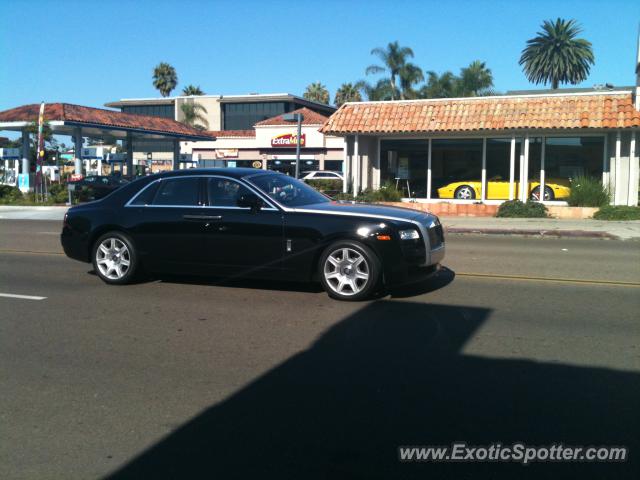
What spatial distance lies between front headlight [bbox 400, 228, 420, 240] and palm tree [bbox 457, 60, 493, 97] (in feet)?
164

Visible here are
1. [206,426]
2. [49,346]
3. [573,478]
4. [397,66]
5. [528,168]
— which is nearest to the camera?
[573,478]

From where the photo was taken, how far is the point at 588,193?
20.7 m

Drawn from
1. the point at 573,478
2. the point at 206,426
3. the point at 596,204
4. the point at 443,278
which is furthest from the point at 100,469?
the point at 596,204

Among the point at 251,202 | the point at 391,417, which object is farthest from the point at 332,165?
the point at 391,417

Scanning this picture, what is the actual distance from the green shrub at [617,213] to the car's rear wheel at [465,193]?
4470 millimetres

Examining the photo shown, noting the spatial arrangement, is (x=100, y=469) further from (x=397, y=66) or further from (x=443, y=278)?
(x=397, y=66)

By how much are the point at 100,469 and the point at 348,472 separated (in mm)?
1446

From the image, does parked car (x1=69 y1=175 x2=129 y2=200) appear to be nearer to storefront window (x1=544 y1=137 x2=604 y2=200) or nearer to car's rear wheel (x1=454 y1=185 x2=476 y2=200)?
car's rear wheel (x1=454 y1=185 x2=476 y2=200)

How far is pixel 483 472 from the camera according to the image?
373 centimetres

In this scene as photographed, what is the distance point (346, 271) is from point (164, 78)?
80510mm

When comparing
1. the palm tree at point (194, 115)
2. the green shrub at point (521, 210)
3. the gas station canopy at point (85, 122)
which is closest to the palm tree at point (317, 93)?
the palm tree at point (194, 115)

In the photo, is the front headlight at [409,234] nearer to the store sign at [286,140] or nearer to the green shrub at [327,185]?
the green shrub at [327,185]

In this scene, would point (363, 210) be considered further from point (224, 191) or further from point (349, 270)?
point (224, 191)

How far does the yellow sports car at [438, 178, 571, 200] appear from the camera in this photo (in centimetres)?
2191
